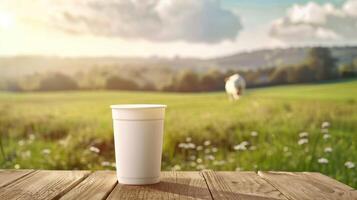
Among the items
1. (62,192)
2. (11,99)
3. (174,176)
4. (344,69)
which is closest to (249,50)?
(344,69)

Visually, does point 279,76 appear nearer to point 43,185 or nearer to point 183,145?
point 183,145

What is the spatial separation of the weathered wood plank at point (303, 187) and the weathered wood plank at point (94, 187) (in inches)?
15.5

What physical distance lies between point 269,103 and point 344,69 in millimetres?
699

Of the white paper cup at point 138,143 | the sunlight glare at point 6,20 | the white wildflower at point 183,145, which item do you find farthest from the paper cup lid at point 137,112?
the sunlight glare at point 6,20

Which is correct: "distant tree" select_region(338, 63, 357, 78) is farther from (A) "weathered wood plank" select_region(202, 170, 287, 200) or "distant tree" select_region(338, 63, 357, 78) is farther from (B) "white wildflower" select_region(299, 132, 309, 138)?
(A) "weathered wood plank" select_region(202, 170, 287, 200)

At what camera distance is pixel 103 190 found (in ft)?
3.98

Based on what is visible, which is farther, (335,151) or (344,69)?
(344,69)

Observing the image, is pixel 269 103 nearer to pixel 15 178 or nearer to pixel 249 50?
pixel 249 50

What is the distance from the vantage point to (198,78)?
434cm

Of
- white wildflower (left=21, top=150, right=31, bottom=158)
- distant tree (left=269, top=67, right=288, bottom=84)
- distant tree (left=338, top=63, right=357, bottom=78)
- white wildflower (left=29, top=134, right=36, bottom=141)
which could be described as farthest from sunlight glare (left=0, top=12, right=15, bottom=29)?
distant tree (left=338, top=63, right=357, bottom=78)

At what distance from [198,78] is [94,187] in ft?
10.3

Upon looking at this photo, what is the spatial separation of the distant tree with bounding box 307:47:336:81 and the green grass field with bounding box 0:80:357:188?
11cm

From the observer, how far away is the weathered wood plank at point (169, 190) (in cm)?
115

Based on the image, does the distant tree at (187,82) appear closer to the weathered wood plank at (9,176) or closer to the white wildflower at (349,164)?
the white wildflower at (349,164)
